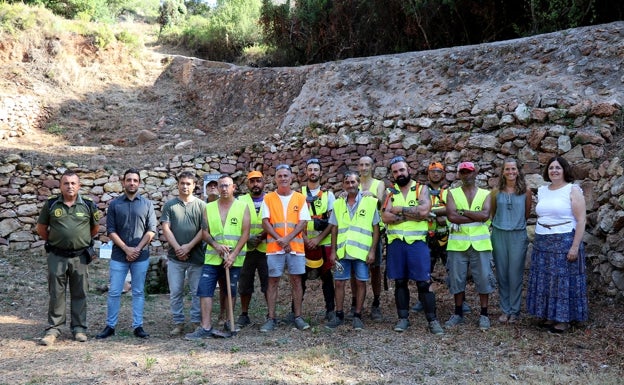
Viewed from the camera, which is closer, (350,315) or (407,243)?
(407,243)

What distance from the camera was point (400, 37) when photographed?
1306 centimetres

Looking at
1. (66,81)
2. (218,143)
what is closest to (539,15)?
(218,143)

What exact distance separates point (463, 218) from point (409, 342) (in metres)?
1.39

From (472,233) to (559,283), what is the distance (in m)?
0.95

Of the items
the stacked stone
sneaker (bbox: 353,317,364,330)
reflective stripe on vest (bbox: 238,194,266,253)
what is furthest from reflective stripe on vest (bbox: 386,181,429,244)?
the stacked stone

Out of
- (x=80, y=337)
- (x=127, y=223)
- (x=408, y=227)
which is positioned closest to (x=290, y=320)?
(x=408, y=227)

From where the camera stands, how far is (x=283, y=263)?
5.54m

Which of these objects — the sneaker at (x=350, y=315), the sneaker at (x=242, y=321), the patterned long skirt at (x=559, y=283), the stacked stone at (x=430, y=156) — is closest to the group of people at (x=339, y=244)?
the patterned long skirt at (x=559, y=283)

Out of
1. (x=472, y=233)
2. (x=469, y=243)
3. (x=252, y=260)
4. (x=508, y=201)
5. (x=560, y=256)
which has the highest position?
(x=508, y=201)

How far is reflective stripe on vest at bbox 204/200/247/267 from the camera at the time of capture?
543 centimetres

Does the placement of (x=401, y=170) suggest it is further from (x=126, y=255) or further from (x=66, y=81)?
(x=66, y=81)

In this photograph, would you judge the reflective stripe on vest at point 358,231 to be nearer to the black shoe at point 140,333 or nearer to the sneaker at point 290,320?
the sneaker at point 290,320

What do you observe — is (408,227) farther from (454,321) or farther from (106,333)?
(106,333)

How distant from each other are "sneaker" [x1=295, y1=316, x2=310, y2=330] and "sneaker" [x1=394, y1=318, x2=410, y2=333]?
0.93m
